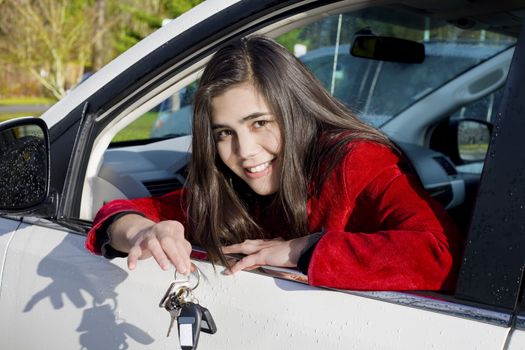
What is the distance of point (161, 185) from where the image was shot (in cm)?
258

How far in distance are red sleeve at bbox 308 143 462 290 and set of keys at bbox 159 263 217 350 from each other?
0.22 metres

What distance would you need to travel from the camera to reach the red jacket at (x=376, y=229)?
140cm

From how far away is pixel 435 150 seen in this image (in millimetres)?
3627

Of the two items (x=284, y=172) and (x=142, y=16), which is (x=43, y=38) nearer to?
(x=142, y=16)

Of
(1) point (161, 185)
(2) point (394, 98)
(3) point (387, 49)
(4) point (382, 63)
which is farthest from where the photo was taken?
(2) point (394, 98)

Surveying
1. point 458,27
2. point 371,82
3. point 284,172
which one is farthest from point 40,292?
point 371,82

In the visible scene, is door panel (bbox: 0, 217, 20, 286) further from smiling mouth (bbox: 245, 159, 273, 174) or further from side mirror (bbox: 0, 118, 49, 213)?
smiling mouth (bbox: 245, 159, 273, 174)

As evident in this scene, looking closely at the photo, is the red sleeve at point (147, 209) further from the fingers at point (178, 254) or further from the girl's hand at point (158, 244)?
the fingers at point (178, 254)

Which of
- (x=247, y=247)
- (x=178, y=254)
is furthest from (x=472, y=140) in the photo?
(x=178, y=254)

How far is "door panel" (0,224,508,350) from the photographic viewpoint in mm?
1294

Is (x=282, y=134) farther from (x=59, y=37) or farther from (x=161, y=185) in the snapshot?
(x=59, y=37)

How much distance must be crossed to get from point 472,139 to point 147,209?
7.51 feet

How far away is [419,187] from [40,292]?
93 centimetres

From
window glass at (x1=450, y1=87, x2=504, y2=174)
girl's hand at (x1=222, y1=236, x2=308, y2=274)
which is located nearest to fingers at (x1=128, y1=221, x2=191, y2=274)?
girl's hand at (x1=222, y1=236, x2=308, y2=274)
